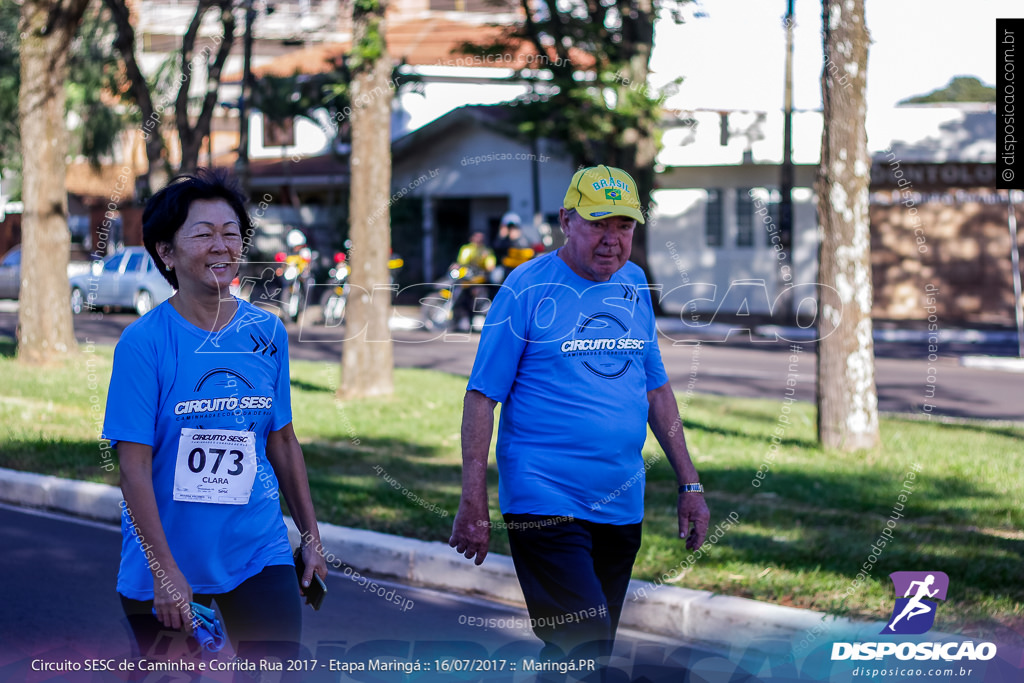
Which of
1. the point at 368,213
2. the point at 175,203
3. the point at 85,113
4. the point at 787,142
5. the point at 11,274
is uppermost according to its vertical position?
the point at 85,113

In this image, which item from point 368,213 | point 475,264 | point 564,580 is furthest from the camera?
point 475,264

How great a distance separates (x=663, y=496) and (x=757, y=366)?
9695 mm

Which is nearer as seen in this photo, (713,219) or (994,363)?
(994,363)

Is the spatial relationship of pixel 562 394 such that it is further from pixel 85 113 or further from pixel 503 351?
pixel 85 113

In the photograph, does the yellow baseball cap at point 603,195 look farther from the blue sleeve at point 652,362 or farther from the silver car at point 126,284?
the silver car at point 126,284

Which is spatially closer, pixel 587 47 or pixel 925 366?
pixel 925 366

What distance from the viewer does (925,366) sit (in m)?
17.9

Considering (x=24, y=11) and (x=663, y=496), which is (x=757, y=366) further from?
(x=24, y=11)

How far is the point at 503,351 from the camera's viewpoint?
3.66 meters

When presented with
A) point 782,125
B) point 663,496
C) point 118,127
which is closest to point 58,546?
point 663,496

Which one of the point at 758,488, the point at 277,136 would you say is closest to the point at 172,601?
the point at 758,488

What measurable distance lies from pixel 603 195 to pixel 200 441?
4.82 ft

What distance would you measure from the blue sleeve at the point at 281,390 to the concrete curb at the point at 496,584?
2.68 m

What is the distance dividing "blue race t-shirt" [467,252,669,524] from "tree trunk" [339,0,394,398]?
8253mm
